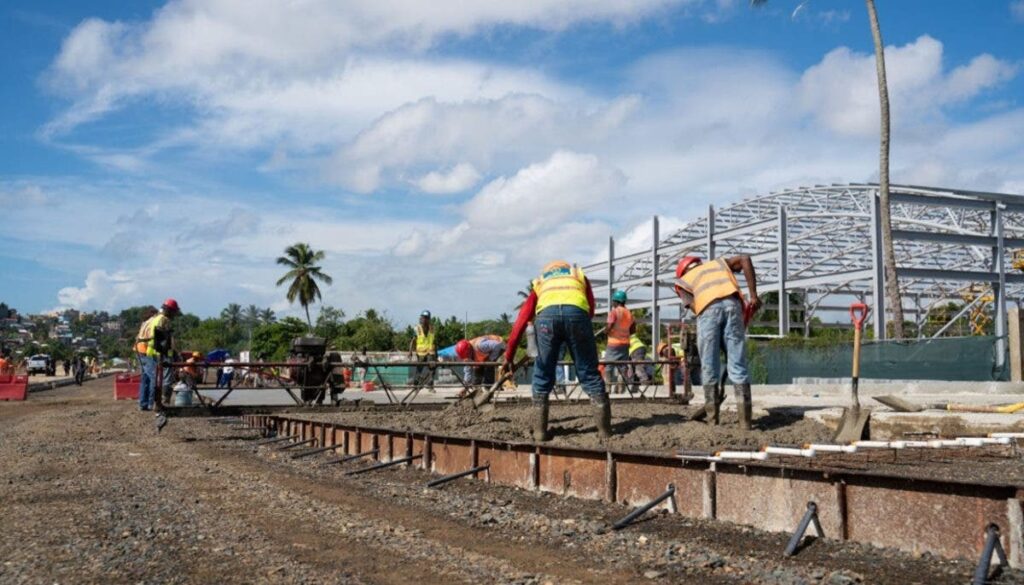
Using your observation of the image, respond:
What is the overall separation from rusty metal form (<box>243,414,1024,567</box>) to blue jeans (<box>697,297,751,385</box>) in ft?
6.05

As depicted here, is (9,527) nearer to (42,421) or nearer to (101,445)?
(101,445)

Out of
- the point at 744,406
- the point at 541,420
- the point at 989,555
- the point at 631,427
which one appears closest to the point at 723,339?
the point at 744,406

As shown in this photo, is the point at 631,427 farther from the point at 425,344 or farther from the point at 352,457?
the point at 425,344

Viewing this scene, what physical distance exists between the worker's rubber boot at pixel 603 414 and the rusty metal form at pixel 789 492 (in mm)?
949

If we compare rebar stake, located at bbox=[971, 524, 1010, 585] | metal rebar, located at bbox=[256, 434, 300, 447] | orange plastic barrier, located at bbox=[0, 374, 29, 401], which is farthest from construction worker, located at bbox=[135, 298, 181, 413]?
orange plastic barrier, located at bbox=[0, 374, 29, 401]

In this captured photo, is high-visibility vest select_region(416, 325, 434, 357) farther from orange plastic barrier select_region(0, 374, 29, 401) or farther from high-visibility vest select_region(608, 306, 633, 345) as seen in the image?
orange plastic barrier select_region(0, 374, 29, 401)

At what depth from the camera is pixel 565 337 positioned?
734 cm

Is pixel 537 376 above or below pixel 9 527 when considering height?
above

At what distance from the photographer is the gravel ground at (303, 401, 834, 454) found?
22.5 ft

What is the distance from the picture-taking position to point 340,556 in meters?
4.28

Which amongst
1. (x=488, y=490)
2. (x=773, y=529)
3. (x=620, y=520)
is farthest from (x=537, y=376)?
(x=773, y=529)

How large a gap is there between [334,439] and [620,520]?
5.00 meters

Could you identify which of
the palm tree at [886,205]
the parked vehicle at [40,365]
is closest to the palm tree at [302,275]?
the parked vehicle at [40,365]

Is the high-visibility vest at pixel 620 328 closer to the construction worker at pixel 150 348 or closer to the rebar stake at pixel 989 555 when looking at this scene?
the construction worker at pixel 150 348
